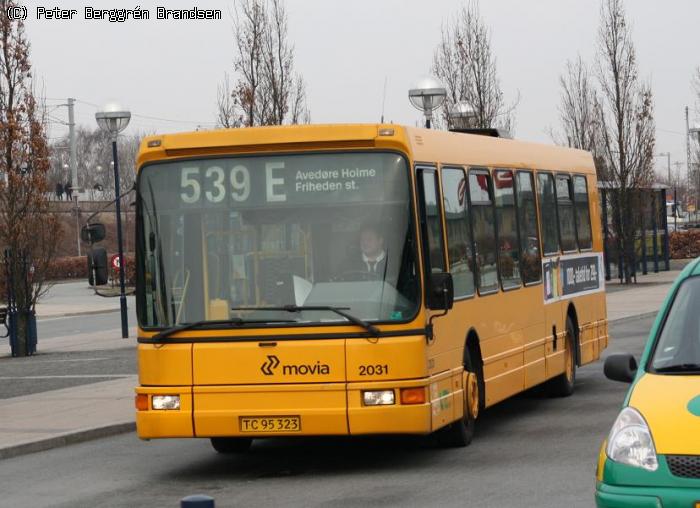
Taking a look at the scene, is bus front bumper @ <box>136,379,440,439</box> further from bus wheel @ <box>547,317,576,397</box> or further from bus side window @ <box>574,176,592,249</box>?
bus side window @ <box>574,176,592,249</box>

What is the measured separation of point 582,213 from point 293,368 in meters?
7.93

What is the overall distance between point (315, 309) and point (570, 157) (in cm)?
775

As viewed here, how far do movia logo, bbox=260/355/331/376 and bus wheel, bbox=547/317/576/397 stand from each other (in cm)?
624

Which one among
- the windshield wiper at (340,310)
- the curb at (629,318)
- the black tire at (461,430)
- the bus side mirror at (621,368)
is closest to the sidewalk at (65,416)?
the windshield wiper at (340,310)

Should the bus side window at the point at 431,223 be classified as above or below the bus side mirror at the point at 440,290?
above

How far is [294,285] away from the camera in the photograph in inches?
476

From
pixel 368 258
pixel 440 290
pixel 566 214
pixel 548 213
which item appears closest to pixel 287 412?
pixel 368 258

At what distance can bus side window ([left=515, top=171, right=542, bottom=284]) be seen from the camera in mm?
16078

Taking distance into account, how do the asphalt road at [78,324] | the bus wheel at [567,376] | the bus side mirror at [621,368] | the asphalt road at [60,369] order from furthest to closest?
the asphalt road at [78,324]
the asphalt road at [60,369]
the bus wheel at [567,376]
the bus side mirror at [621,368]

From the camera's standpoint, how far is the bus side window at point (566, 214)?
59.0 ft

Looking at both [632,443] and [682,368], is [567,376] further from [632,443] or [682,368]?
[632,443]

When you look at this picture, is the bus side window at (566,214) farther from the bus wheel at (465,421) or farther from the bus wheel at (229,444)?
the bus wheel at (229,444)

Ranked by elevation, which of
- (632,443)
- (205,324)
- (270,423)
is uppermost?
(205,324)

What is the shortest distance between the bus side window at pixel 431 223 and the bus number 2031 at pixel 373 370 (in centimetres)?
86
